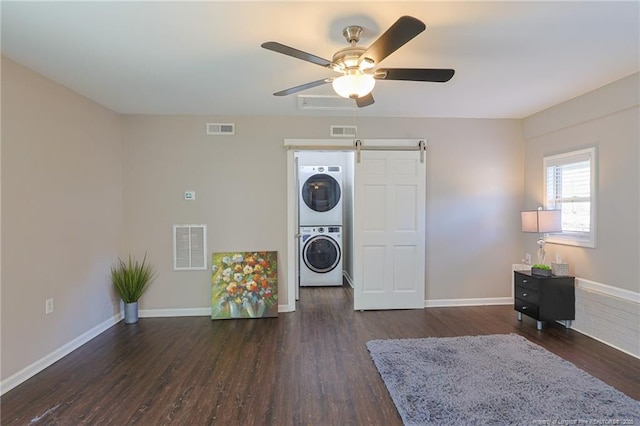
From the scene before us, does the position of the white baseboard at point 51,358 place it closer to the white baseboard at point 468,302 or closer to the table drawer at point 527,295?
the white baseboard at point 468,302

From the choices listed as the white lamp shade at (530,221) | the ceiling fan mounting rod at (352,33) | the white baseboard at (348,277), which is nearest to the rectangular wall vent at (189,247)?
the white baseboard at (348,277)

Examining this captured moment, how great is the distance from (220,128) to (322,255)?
2.60m

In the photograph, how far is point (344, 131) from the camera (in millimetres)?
4113

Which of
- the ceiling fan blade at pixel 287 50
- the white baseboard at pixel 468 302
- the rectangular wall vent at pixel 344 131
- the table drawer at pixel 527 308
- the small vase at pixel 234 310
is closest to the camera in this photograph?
the ceiling fan blade at pixel 287 50

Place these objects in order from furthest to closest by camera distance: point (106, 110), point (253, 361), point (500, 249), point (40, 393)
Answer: point (500, 249) < point (106, 110) < point (253, 361) < point (40, 393)

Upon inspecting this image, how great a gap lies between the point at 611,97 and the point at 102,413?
5013 millimetres

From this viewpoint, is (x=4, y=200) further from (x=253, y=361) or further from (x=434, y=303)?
(x=434, y=303)

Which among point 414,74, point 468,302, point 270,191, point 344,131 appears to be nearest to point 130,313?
point 270,191

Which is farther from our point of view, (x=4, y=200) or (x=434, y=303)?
(x=434, y=303)

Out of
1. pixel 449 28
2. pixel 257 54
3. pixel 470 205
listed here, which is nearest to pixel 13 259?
pixel 257 54

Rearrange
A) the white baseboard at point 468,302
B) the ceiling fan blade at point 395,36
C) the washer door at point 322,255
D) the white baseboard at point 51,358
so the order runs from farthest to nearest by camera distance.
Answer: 1. the washer door at point 322,255
2. the white baseboard at point 468,302
3. the white baseboard at point 51,358
4. the ceiling fan blade at point 395,36

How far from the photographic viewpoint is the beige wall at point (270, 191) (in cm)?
394

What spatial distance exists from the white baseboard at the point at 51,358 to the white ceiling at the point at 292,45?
2.45m

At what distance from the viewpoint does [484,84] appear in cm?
305
